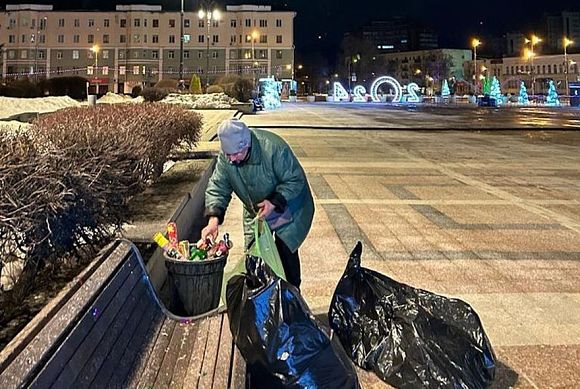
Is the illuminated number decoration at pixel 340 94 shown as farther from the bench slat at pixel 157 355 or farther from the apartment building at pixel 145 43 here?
the bench slat at pixel 157 355

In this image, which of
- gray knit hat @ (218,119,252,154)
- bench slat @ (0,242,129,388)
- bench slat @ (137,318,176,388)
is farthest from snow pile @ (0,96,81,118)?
A: bench slat @ (0,242,129,388)

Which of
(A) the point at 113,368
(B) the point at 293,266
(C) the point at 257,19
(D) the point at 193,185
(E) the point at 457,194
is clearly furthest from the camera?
(C) the point at 257,19

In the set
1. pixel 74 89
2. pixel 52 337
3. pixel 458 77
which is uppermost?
pixel 458 77

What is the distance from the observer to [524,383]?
343 centimetres

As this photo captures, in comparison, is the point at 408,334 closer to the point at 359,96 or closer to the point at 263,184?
the point at 263,184

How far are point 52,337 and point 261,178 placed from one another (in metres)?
1.87

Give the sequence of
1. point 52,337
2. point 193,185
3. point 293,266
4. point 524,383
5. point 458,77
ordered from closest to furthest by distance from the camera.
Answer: point 52,337, point 524,383, point 293,266, point 193,185, point 458,77

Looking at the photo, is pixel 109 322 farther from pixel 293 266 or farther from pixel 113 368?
pixel 293 266

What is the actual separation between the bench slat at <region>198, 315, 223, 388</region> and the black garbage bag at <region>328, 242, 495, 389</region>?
802 millimetres

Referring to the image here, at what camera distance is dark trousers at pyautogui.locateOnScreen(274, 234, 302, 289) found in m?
3.92

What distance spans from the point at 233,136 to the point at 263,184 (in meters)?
0.42

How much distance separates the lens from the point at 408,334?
3.37 meters

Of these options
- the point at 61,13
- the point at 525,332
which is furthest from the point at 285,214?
the point at 61,13

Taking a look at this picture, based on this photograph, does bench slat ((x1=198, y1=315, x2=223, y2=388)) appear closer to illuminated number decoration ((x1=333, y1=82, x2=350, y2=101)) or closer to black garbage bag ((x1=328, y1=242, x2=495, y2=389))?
black garbage bag ((x1=328, y1=242, x2=495, y2=389))
